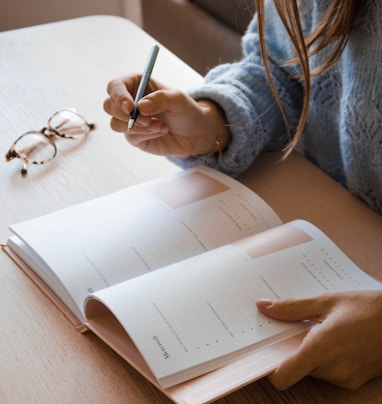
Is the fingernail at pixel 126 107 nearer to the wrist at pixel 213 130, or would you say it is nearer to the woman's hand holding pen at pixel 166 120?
the woman's hand holding pen at pixel 166 120

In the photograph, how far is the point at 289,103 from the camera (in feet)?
3.55

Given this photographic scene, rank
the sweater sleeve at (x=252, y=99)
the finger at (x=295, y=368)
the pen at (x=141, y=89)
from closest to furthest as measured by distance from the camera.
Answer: the finger at (x=295, y=368), the pen at (x=141, y=89), the sweater sleeve at (x=252, y=99)

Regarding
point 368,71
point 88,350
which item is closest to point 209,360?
point 88,350

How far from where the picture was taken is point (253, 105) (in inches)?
40.4

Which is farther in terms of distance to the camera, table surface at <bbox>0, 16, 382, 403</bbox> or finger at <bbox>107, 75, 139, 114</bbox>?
finger at <bbox>107, 75, 139, 114</bbox>

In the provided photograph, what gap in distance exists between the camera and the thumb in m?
0.68

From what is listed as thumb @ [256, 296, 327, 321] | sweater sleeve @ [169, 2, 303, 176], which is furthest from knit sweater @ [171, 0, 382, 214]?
thumb @ [256, 296, 327, 321]

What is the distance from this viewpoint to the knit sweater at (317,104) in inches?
36.4

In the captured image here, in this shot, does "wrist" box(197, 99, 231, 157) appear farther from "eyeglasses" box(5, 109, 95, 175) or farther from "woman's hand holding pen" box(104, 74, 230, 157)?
"eyeglasses" box(5, 109, 95, 175)

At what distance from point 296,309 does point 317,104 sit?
0.45 m

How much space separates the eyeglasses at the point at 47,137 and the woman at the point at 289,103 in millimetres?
129

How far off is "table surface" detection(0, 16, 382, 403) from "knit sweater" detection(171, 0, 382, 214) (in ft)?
0.13

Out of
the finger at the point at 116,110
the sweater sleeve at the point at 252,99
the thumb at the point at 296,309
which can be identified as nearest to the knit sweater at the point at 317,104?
the sweater sleeve at the point at 252,99

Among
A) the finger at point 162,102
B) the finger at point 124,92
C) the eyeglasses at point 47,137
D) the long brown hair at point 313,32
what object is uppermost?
the long brown hair at point 313,32
